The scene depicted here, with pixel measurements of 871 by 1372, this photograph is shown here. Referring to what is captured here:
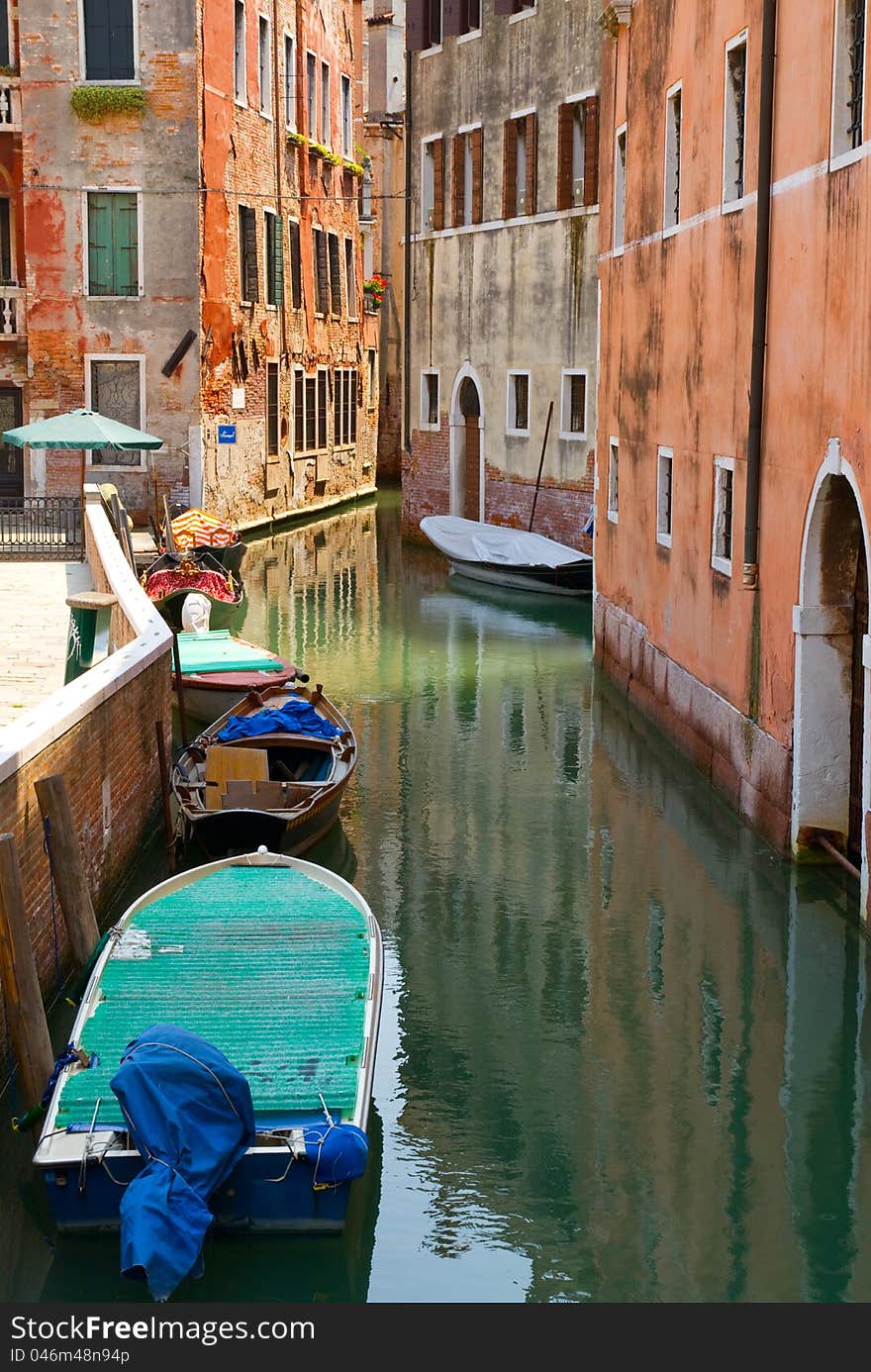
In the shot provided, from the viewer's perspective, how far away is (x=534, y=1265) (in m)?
6.69

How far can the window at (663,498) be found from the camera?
1579 centimetres

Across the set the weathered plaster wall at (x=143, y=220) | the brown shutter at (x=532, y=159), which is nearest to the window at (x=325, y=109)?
the weathered plaster wall at (x=143, y=220)

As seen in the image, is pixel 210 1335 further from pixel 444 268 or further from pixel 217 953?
pixel 444 268

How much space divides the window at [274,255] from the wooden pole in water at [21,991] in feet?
85.2

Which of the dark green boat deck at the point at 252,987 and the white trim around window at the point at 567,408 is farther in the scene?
the white trim around window at the point at 567,408

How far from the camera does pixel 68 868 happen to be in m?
8.64

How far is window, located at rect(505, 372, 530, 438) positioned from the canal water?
11.5m

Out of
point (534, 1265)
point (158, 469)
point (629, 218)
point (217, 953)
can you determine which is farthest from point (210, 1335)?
point (158, 469)

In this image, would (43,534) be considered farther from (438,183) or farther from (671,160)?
(671,160)

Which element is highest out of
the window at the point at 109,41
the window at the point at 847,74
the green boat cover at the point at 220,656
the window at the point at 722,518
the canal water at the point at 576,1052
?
the window at the point at 109,41

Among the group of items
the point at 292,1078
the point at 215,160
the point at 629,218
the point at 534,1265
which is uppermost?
the point at 215,160

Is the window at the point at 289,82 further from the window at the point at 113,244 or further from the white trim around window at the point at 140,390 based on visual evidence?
the white trim around window at the point at 140,390

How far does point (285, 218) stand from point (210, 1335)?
1157 inches

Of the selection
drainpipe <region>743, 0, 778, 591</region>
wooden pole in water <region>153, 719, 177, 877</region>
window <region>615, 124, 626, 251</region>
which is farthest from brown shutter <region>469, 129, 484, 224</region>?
wooden pole in water <region>153, 719, 177, 877</region>
